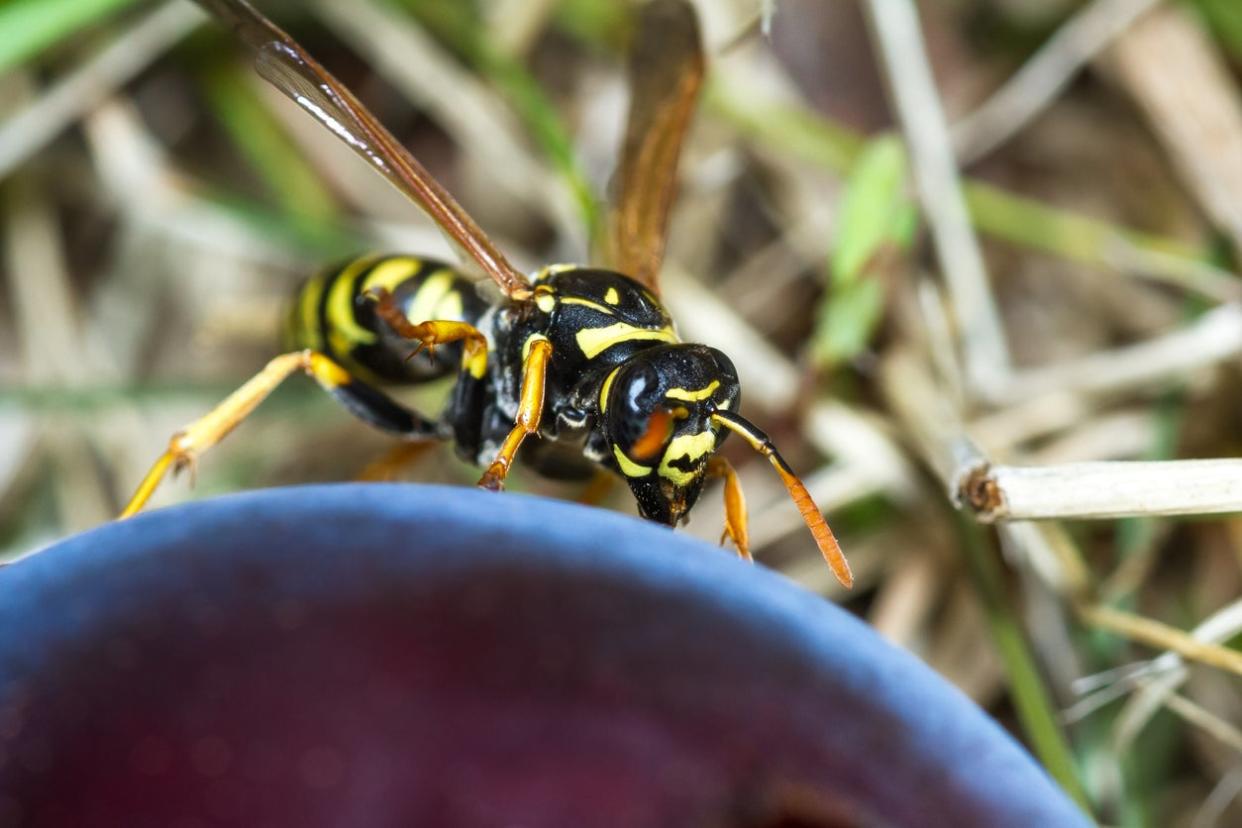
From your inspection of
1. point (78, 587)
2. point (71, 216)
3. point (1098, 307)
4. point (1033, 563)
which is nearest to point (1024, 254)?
point (1098, 307)

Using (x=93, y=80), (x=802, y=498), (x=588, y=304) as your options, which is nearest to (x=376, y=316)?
(x=588, y=304)

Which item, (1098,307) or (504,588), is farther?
(1098,307)

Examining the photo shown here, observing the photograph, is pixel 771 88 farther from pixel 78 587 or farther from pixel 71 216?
pixel 78 587

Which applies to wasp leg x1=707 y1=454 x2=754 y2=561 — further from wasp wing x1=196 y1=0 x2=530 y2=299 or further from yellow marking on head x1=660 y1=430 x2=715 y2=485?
wasp wing x1=196 y1=0 x2=530 y2=299

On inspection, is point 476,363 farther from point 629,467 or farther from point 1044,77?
point 1044,77

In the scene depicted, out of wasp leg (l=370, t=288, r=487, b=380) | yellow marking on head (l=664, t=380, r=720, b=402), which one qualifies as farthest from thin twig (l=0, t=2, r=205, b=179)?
yellow marking on head (l=664, t=380, r=720, b=402)

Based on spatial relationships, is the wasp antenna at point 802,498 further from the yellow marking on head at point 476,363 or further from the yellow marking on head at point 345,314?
the yellow marking on head at point 345,314

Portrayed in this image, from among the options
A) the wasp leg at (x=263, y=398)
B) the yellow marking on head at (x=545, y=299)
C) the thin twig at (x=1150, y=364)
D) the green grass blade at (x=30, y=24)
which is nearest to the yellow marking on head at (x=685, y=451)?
the yellow marking on head at (x=545, y=299)
